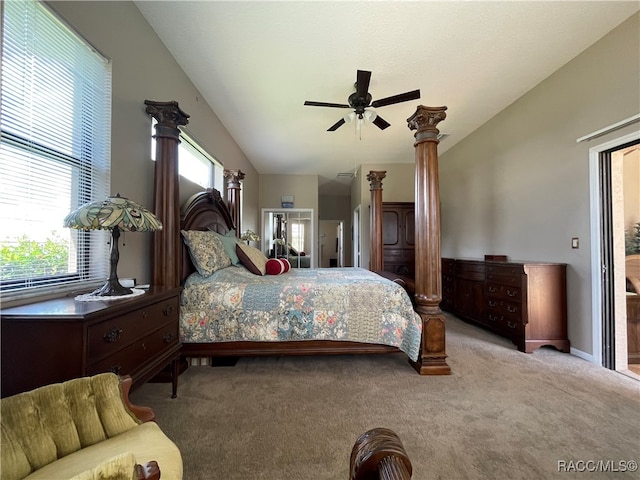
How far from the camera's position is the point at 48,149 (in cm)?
143

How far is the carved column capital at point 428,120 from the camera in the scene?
7.68 ft

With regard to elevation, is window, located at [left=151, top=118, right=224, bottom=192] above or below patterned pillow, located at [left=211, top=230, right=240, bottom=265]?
above

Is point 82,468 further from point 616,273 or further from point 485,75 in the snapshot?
point 485,75

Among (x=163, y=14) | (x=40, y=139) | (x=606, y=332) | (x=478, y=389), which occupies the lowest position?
(x=478, y=389)

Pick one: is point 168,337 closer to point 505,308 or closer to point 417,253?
point 417,253

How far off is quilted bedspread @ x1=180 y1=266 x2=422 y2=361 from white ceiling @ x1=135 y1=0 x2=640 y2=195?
6.92ft

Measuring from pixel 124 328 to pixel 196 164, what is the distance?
2.54 meters

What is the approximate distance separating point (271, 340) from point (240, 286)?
53cm

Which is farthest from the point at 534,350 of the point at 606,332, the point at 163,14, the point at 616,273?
the point at 163,14

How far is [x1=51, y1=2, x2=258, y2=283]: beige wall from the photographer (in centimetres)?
168

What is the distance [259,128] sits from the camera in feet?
13.4

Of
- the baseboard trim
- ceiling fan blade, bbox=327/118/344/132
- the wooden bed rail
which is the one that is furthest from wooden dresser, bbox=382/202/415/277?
the wooden bed rail

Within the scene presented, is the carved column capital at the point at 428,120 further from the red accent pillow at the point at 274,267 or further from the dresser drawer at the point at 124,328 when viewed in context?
the dresser drawer at the point at 124,328

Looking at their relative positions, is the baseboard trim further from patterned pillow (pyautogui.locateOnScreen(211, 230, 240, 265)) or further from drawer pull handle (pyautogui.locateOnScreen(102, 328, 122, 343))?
drawer pull handle (pyautogui.locateOnScreen(102, 328, 122, 343))
